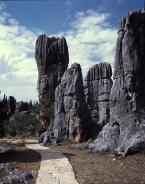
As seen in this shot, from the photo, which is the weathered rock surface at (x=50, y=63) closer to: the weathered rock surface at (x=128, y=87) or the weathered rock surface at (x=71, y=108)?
the weathered rock surface at (x=71, y=108)

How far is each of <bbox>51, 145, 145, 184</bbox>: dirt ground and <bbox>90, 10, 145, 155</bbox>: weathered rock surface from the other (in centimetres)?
157

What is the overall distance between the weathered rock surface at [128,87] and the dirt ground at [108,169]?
5.14ft

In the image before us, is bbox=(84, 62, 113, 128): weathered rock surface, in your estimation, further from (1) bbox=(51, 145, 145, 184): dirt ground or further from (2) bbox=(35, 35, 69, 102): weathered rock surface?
(1) bbox=(51, 145, 145, 184): dirt ground

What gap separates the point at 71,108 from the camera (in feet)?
100

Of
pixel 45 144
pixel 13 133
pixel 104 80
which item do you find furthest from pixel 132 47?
pixel 13 133

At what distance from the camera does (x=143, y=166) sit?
15578 mm

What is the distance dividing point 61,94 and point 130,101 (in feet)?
40.8

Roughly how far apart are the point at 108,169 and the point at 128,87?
6.62m

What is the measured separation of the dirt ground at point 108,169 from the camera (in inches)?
512

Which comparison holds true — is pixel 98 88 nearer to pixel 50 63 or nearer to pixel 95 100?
pixel 95 100

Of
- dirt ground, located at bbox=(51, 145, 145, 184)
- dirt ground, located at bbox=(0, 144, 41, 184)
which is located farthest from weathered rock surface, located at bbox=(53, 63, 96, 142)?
dirt ground, located at bbox=(51, 145, 145, 184)

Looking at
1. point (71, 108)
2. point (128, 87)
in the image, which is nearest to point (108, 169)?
point (128, 87)

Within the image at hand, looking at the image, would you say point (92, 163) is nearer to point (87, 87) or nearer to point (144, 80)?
point (144, 80)

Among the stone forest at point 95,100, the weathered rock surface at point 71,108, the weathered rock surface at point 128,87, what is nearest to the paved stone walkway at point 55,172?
the stone forest at point 95,100
